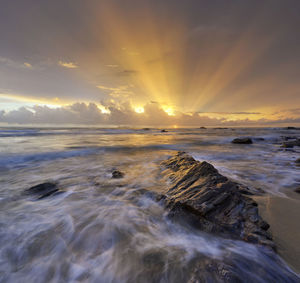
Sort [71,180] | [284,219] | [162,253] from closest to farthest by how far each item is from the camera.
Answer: [162,253] → [284,219] → [71,180]

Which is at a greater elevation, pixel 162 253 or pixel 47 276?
pixel 162 253

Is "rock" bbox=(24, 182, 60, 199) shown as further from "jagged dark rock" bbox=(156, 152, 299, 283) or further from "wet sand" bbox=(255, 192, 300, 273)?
"wet sand" bbox=(255, 192, 300, 273)

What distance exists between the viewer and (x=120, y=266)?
2135 mm

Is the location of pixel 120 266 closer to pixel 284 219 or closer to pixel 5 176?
pixel 284 219

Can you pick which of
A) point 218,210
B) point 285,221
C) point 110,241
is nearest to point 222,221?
point 218,210

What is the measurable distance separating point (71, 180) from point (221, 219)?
5.14m

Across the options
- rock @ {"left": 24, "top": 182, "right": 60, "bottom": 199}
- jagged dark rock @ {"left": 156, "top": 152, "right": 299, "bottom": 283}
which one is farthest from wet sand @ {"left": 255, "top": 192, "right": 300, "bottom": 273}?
rock @ {"left": 24, "top": 182, "right": 60, "bottom": 199}

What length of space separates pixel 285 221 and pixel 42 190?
6311mm

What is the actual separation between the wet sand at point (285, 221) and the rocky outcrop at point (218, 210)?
0.21 metres

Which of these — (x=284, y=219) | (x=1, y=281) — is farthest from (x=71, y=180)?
(x=284, y=219)

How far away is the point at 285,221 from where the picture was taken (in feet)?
9.38

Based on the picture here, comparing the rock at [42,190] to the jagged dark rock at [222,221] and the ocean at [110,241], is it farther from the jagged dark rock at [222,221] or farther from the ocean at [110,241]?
the jagged dark rock at [222,221]

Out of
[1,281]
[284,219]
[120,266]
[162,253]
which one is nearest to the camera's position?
[1,281]

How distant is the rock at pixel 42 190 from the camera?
435 cm
